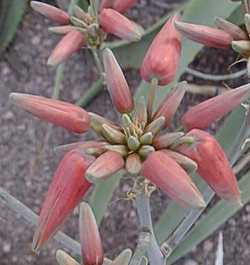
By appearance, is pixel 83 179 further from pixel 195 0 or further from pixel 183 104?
pixel 183 104

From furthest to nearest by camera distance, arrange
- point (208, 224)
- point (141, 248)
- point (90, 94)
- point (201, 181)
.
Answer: point (90, 94), point (208, 224), point (201, 181), point (141, 248)

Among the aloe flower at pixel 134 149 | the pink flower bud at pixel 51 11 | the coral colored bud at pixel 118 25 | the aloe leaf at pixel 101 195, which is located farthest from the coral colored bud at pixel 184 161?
the aloe leaf at pixel 101 195

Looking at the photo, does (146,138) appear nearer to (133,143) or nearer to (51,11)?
(133,143)

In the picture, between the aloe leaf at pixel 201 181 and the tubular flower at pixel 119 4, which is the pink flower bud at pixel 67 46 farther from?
the aloe leaf at pixel 201 181

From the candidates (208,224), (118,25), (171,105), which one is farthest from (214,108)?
(208,224)

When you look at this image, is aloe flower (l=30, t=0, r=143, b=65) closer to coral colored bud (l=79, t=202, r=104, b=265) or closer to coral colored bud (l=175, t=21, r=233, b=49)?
coral colored bud (l=175, t=21, r=233, b=49)

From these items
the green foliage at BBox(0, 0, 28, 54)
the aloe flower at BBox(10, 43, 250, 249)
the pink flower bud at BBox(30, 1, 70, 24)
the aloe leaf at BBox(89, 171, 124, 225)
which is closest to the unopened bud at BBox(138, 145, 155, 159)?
the aloe flower at BBox(10, 43, 250, 249)
